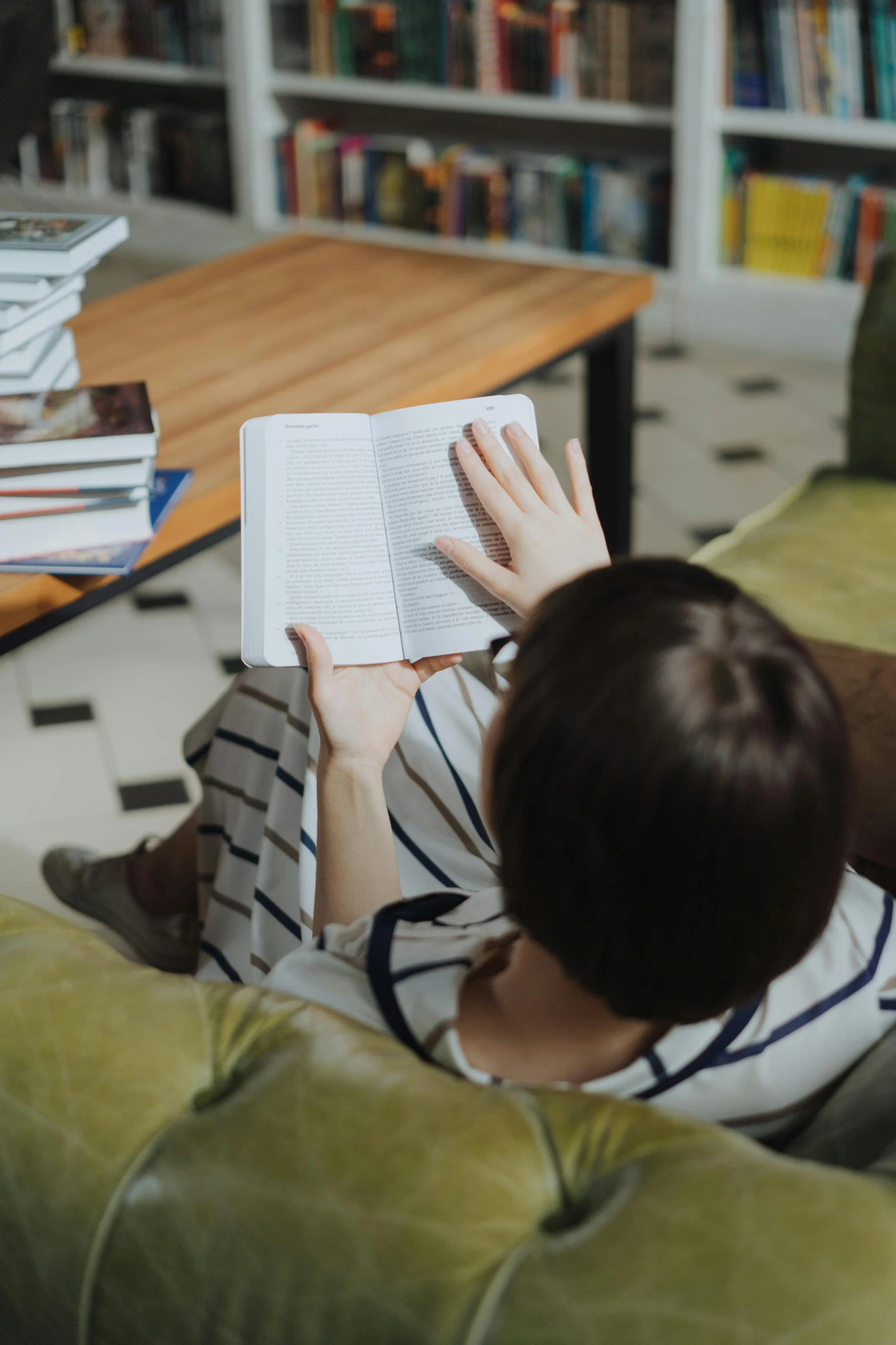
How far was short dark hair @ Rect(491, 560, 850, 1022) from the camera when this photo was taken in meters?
0.52

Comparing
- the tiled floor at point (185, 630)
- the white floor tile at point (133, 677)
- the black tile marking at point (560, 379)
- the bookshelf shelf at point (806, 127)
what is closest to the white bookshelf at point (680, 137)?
the bookshelf shelf at point (806, 127)

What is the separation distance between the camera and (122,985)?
61 cm

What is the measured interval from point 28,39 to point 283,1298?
299cm

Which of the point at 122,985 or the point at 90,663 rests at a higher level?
the point at 122,985

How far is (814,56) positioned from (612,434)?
1794 millimetres

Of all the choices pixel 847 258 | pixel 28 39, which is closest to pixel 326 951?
pixel 28 39

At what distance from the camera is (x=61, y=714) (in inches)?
89.8

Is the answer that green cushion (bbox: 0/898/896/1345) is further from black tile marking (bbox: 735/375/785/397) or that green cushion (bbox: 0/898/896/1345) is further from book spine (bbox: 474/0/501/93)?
book spine (bbox: 474/0/501/93)

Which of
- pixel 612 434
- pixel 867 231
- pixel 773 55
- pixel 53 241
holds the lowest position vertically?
pixel 612 434

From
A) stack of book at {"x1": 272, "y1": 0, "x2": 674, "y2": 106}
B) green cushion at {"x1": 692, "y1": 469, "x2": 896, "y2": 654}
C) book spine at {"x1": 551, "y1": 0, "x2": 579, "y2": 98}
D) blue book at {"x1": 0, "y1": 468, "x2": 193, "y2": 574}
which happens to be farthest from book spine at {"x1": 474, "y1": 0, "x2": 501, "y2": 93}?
blue book at {"x1": 0, "y1": 468, "x2": 193, "y2": 574}

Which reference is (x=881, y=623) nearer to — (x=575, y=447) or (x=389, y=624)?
(x=575, y=447)

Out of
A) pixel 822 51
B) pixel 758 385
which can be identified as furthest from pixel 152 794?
pixel 822 51

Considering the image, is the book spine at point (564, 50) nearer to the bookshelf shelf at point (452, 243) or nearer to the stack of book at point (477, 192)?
the stack of book at point (477, 192)

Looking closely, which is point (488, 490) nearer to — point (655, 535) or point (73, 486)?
point (73, 486)
